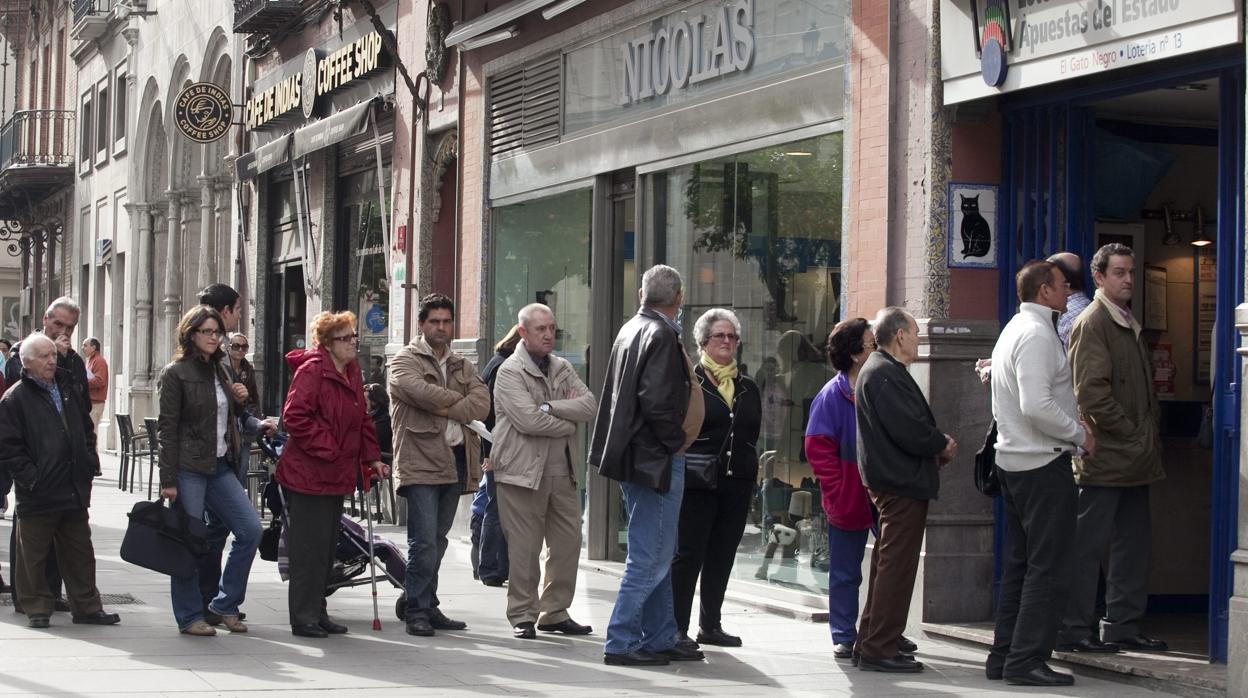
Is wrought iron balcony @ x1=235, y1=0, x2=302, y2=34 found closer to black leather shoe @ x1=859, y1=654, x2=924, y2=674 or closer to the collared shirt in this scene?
the collared shirt

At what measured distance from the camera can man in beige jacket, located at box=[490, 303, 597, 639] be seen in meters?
9.73

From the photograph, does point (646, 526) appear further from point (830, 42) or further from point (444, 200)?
point (444, 200)

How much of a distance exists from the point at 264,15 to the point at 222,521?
1197 cm

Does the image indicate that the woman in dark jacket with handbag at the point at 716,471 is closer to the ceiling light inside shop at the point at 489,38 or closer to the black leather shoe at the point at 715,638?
the black leather shoe at the point at 715,638

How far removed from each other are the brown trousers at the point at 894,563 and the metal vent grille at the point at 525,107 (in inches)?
268

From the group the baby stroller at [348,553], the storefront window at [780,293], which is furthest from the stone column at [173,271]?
the baby stroller at [348,553]

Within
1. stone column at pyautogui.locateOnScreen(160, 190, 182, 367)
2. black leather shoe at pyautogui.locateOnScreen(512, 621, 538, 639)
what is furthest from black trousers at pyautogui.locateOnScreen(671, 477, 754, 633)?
stone column at pyautogui.locateOnScreen(160, 190, 182, 367)

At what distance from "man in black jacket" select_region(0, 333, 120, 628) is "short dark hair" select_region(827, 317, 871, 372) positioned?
4.13 metres

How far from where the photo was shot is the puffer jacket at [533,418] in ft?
31.8

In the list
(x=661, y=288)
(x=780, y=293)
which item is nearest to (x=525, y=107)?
(x=780, y=293)

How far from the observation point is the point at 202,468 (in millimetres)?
9703

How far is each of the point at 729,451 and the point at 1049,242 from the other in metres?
2.09

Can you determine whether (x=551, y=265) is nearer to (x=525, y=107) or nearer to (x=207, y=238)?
(x=525, y=107)

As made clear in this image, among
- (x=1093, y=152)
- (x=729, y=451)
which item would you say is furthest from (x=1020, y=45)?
(x=729, y=451)
